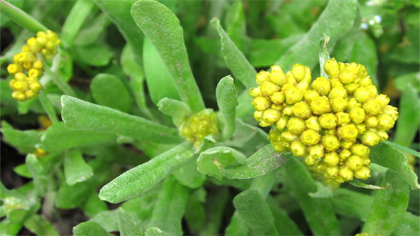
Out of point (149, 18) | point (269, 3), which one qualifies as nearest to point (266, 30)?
point (269, 3)

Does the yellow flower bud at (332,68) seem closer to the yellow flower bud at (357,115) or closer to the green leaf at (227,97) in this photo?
the yellow flower bud at (357,115)

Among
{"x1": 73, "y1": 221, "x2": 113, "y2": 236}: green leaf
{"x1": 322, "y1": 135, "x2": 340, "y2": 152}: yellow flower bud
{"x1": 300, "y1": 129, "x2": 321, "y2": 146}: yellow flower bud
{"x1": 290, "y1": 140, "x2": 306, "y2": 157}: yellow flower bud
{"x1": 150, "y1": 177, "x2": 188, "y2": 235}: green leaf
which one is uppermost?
{"x1": 300, "y1": 129, "x2": 321, "y2": 146}: yellow flower bud

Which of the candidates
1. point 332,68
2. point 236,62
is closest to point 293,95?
point 332,68

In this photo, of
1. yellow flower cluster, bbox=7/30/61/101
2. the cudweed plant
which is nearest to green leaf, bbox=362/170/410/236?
the cudweed plant

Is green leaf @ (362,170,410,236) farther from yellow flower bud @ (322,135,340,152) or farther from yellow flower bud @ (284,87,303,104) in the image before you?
yellow flower bud @ (284,87,303,104)

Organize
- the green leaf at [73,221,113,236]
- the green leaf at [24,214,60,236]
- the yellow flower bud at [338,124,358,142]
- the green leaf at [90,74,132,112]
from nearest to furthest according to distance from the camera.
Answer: the yellow flower bud at [338,124,358,142] → the green leaf at [73,221,113,236] → the green leaf at [90,74,132,112] → the green leaf at [24,214,60,236]

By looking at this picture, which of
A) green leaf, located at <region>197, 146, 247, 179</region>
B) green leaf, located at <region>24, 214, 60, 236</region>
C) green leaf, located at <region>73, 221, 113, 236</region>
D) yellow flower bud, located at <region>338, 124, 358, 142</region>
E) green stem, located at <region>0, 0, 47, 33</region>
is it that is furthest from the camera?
green leaf, located at <region>24, 214, 60, 236</region>
